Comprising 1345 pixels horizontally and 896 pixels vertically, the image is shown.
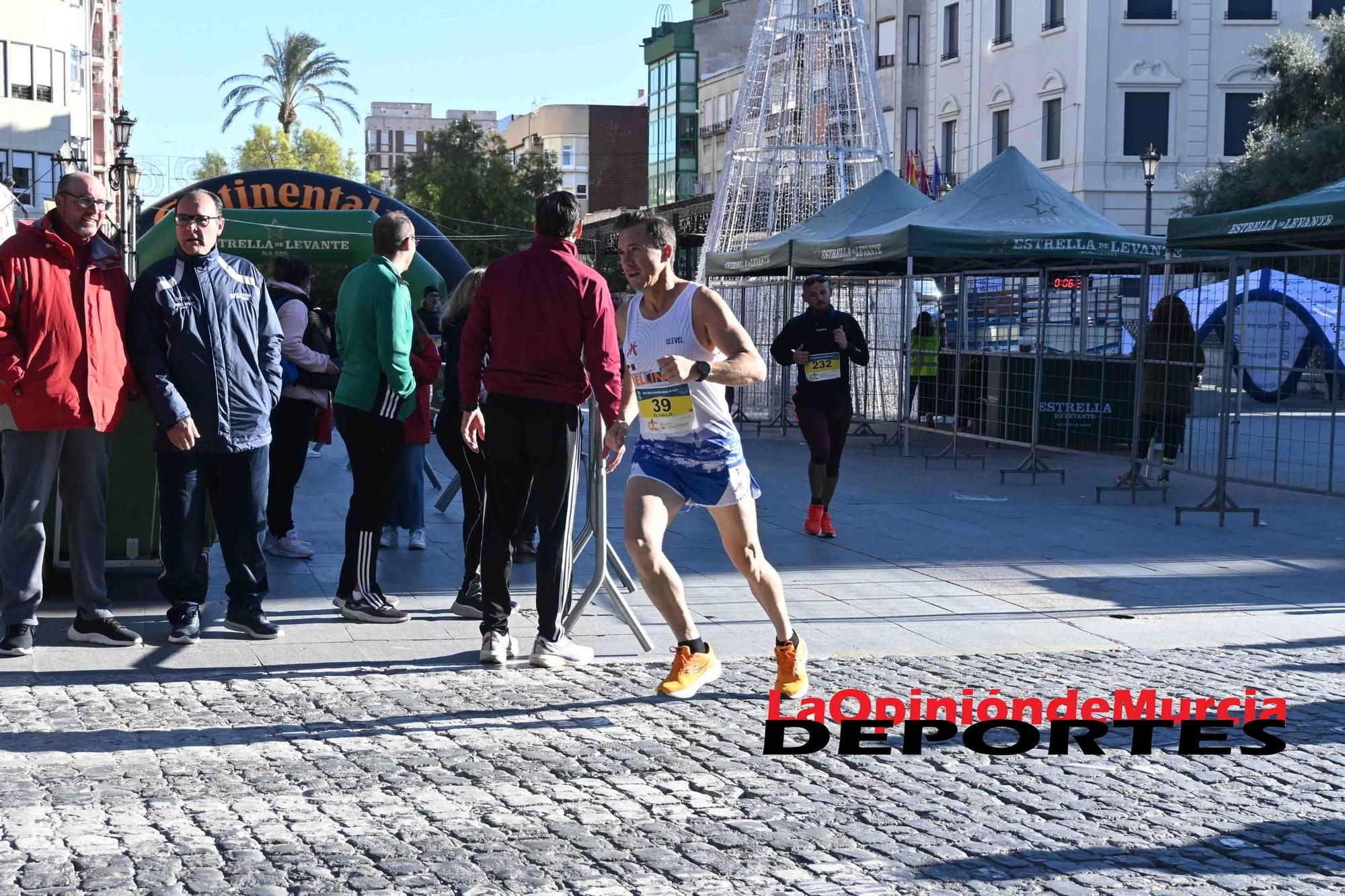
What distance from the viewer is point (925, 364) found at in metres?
20.3

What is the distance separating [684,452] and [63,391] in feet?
8.72

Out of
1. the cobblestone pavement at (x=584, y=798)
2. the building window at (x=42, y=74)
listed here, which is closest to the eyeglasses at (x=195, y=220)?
the cobblestone pavement at (x=584, y=798)

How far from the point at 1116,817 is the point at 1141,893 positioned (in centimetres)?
71

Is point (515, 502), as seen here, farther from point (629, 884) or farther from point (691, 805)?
point (629, 884)

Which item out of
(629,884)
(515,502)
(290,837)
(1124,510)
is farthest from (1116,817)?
(1124,510)

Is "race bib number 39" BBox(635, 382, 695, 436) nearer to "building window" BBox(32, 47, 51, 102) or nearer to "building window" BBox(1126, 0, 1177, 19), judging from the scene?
"building window" BBox(1126, 0, 1177, 19)

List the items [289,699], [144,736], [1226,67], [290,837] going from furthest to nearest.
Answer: [1226,67] → [289,699] → [144,736] → [290,837]

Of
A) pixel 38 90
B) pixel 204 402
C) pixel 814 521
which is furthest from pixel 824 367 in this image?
pixel 38 90

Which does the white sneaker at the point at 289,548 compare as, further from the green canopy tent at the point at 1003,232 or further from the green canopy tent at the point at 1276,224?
the green canopy tent at the point at 1003,232

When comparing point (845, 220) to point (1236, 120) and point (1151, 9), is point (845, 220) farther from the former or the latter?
point (1236, 120)

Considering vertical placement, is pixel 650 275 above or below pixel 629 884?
above

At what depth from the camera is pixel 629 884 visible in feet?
13.9

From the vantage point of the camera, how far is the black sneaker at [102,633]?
7.29 metres

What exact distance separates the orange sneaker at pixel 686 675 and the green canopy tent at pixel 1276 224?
8.09m
